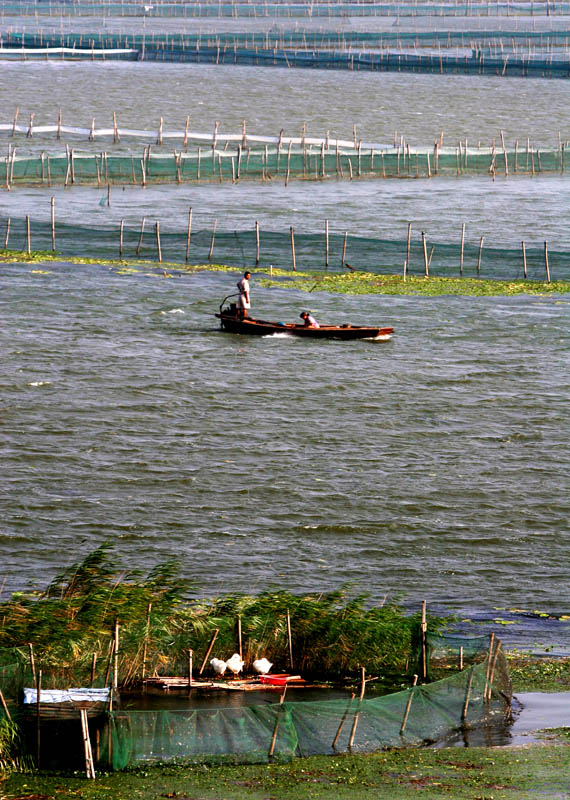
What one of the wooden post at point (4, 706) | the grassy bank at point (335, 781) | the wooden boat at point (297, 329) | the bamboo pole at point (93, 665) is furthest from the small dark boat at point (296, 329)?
the wooden post at point (4, 706)

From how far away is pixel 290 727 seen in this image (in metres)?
15.8

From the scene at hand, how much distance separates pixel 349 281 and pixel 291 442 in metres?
18.4

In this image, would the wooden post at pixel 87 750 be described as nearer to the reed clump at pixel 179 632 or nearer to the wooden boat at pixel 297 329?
the reed clump at pixel 179 632

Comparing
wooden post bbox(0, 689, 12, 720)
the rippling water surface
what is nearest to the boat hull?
the rippling water surface

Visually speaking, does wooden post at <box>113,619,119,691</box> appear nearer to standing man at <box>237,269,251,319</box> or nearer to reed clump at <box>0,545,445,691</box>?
reed clump at <box>0,545,445,691</box>

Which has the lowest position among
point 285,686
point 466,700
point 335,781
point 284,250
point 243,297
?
point 335,781

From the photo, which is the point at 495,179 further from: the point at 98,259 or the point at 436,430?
the point at 436,430

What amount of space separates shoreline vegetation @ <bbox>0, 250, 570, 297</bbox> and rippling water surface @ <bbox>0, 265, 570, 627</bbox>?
1.07 meters

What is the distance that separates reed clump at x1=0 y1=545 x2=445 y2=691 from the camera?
17.8 m

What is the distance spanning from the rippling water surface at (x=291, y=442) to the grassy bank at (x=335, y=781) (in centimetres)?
751

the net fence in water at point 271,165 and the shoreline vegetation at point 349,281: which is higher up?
the net fence in water at point 271,165

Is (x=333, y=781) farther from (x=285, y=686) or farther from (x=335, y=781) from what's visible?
(x=285, y=686)

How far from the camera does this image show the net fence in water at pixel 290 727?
15.4m

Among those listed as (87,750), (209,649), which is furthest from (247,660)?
(87,750)
